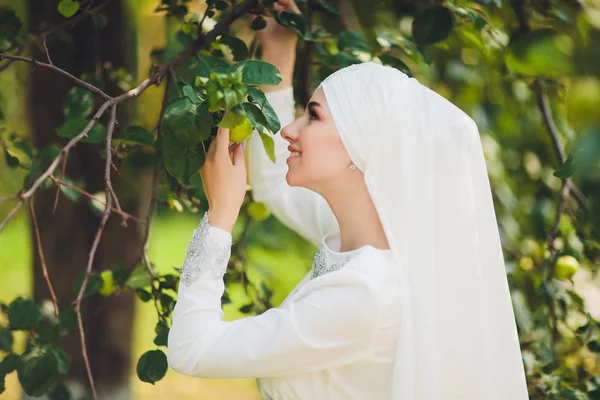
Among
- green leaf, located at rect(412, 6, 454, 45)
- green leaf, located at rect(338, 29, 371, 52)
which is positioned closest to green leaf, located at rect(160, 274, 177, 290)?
green leaf, located at rect(338, 29, 371, 52)

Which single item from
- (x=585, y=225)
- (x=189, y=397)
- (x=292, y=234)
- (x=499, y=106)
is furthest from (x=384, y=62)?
(x=189, y=397)

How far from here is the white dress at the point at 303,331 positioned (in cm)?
157

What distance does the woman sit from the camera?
1581 millimetres

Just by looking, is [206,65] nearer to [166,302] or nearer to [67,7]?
[67,7]

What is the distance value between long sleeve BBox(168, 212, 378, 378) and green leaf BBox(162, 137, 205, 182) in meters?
0.23

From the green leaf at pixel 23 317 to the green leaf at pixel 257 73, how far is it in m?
0.94

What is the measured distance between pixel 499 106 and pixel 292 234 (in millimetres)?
1342

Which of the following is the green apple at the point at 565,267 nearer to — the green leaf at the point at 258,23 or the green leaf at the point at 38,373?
the green leaf at the point at 258,23

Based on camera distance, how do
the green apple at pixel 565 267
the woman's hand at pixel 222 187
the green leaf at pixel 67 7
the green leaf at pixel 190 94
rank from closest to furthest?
the green leaf at pixel 190 94
the woman's hand at pixel 222 187
the green leaf at pixel 67 7
the green apple at pixel 565 267

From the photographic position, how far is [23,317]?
1968mm

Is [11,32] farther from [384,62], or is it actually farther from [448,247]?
[448,247]

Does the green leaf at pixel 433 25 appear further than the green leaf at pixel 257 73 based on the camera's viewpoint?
Yes

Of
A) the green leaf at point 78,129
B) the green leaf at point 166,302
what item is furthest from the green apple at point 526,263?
the green leaf at point 78,129

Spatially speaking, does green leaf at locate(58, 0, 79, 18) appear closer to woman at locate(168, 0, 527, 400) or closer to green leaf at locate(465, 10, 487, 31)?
woman at locate(168, 0, 527, 400)
